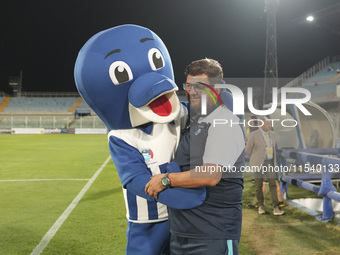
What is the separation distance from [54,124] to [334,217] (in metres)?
42.1

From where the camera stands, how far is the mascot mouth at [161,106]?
98.1 inches

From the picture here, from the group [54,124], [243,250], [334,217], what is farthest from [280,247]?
[54,124]

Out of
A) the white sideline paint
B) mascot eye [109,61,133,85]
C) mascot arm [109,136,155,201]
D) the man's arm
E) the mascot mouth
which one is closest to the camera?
the man's arm

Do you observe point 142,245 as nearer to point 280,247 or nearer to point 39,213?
point 280,247

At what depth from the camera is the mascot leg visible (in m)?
2.68

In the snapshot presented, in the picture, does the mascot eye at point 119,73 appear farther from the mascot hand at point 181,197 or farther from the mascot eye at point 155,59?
the mascot hand at point 181,197

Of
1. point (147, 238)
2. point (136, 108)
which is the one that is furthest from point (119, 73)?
point (147, 238)

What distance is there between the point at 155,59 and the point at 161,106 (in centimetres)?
48

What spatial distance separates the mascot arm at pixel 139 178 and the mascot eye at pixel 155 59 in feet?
2.14

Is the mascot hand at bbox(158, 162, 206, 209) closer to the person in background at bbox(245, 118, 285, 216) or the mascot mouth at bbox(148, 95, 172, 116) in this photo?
the mascot mouth at bbox(148, 95, 172, 116)

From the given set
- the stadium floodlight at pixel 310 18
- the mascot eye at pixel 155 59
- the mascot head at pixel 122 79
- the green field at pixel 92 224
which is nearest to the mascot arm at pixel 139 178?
the mascot head at pixel 122 79

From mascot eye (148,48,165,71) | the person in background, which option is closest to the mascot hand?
mascot eye (148,48,165,71)

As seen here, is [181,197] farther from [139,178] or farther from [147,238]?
[147,238]

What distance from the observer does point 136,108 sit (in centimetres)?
255
